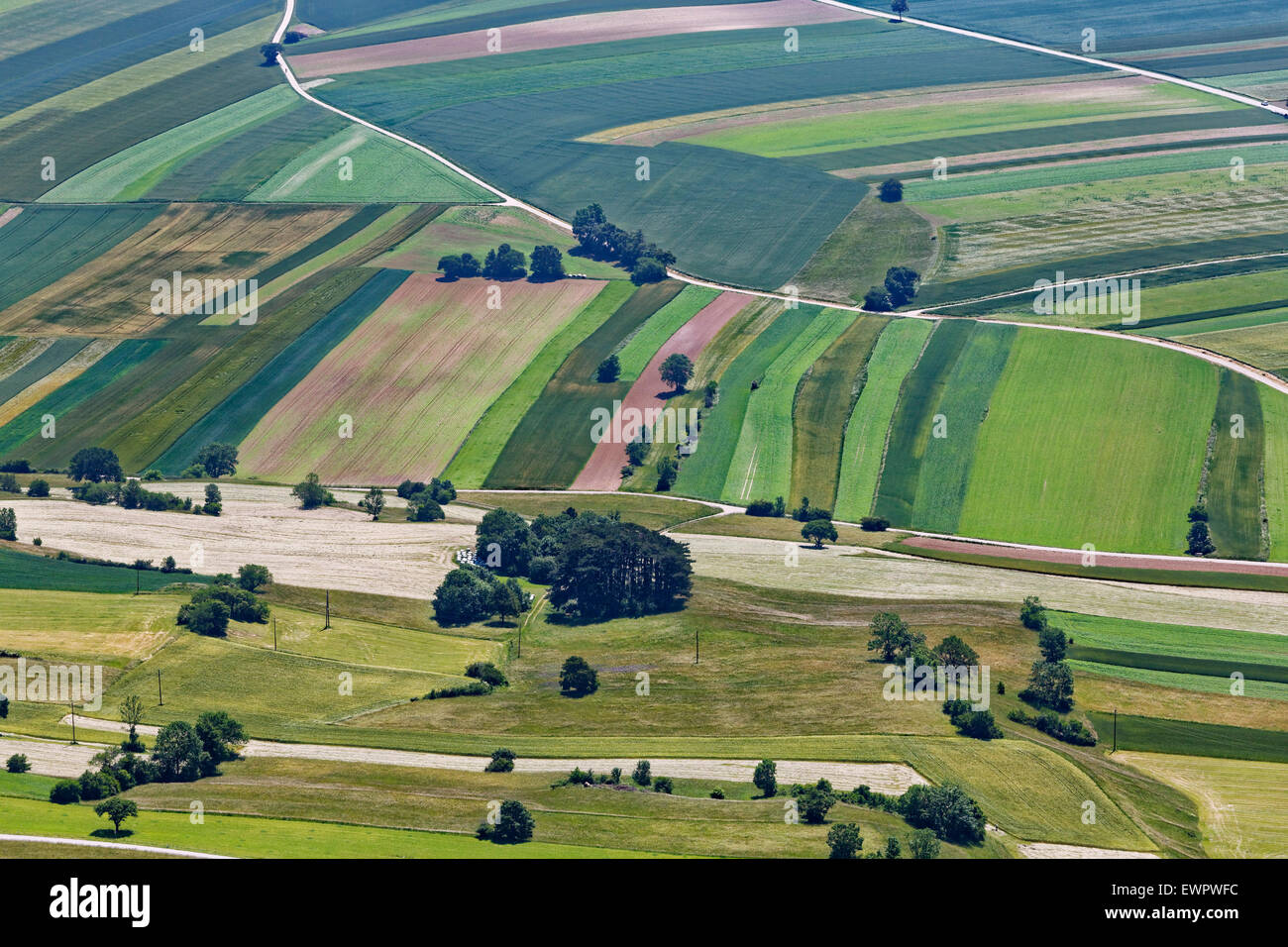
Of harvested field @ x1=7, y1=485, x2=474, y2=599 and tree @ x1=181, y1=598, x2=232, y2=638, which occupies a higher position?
harvested field @ x1=7, y1=485, x2=474, y2=599

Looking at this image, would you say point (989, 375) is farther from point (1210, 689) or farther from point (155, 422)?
point (155, 422)

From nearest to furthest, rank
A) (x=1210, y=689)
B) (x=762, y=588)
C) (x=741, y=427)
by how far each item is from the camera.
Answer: (x=1210, y=689)
(x=762, y=588)
(x=741, y=427)

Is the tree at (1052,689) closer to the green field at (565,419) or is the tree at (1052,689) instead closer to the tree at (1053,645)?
the tree at (1053,645)

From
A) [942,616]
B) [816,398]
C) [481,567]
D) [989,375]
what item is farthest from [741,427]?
[942,616]

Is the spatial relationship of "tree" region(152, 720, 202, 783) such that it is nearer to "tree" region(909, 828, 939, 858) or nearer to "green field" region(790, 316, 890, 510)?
"tree" region(909, 828, 939, 858)

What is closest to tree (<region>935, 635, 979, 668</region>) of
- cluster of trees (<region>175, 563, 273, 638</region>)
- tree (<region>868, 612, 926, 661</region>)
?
tree (<region>868, 612, 926, 661</region>)

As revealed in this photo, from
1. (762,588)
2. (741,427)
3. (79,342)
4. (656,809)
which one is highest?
(79,342)

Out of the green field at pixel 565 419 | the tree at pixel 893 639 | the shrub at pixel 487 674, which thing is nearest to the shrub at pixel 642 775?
the shrub at pixel 487 674
